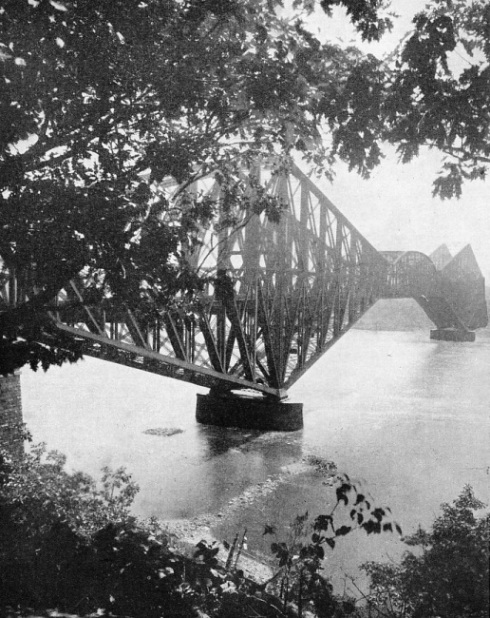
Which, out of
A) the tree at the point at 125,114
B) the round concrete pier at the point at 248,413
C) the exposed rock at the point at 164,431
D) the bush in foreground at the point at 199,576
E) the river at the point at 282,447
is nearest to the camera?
the bush in foreground at the point at 199,576

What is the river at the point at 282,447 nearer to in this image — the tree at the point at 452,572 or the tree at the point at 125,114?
the tree at the point at 452,572

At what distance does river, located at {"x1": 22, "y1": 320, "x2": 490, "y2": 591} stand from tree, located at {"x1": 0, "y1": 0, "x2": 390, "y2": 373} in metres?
5.65

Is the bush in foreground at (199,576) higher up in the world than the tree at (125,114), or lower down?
lower down

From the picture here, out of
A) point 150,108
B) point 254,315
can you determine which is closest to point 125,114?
point 150,108

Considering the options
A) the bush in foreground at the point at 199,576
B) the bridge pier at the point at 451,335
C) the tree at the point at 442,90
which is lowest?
the bridge pier at the point at 451,335

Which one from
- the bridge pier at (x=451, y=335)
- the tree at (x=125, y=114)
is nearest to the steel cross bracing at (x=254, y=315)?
the tree at (x=125, y=114)

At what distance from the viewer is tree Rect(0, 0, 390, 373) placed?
6.06 metres

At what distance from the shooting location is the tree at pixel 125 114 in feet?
19.9

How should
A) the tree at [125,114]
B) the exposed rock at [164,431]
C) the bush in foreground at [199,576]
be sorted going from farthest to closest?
1. the exposed rock at [164,431]
2. the tree at [125,114]
3. the bush in foreground at [199,576]

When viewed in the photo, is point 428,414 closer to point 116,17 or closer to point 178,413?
point 178,413

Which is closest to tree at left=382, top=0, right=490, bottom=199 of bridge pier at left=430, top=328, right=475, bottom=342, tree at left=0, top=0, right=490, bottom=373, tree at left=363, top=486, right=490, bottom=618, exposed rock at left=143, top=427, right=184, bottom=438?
tree at left=0, top=0, right=490, bottom=373

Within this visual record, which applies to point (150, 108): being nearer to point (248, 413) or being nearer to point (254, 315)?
point (254, 315)

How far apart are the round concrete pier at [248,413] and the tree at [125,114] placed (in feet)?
54.0

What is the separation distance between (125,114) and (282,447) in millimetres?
16078
